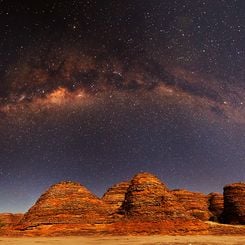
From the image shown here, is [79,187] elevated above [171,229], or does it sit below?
above

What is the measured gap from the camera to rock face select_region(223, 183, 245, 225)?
54.7 metres

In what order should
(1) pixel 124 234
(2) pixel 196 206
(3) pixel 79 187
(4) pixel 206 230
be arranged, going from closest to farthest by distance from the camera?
(1) pixel 124 234 → (4) pixel 206 230 → (3) pixel 79 187 → (2) pixel 196 206

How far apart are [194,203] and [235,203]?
44.1ft

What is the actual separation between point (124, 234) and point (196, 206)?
36.5m

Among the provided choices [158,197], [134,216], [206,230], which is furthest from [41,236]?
[206,230]

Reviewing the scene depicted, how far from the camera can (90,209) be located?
134ft

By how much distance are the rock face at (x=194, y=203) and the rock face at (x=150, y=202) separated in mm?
26682

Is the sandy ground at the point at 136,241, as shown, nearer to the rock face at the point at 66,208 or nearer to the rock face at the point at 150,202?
the rock face at the point at 150,202

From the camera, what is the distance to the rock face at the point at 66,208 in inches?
1524

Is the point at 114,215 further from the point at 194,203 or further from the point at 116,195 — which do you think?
the point at 194,203

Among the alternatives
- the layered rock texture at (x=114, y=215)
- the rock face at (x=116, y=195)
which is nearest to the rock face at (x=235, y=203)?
the rock face at (x=116, y=195)

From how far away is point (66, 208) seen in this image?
40.0 metres

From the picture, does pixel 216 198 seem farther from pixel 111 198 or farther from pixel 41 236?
pixel 41 236

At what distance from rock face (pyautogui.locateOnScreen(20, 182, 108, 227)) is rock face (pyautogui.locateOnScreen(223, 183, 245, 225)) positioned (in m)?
24.2
